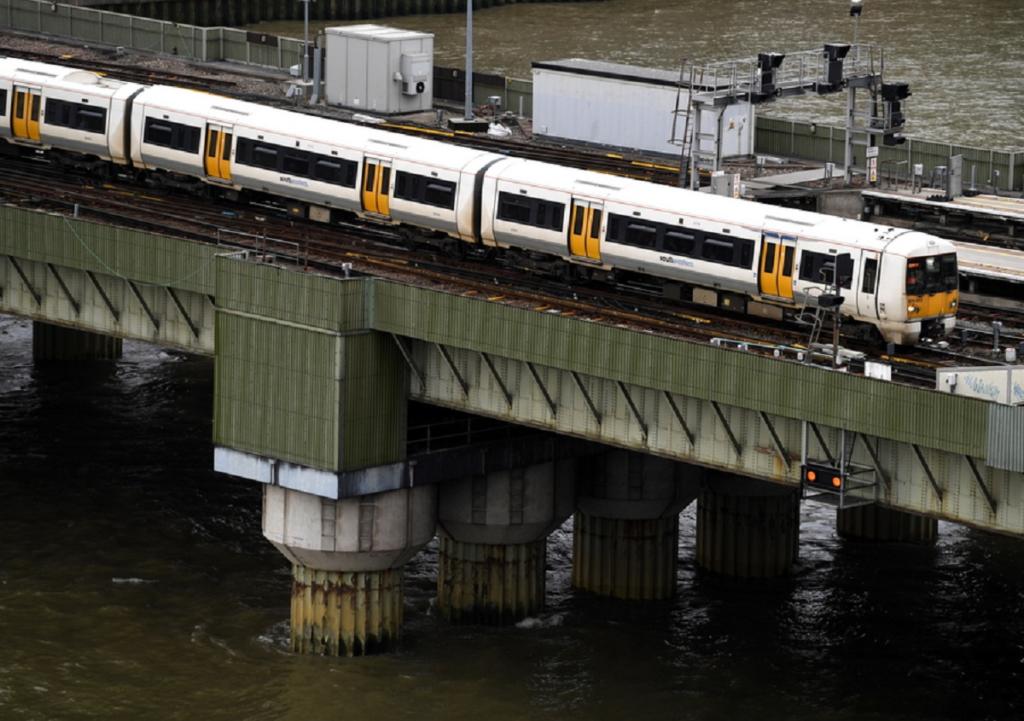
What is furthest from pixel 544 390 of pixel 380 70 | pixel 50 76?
pixel 380 70

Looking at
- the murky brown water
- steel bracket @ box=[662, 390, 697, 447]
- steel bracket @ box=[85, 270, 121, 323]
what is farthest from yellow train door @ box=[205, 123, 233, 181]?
the murky brown water

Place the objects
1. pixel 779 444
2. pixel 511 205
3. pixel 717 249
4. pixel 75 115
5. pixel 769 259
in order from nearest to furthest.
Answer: pixel 779 444
pixel 769 259
pixel 717 249
pixel 511 205
pixel 75 115

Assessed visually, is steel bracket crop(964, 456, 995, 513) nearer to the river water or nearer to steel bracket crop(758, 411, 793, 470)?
steel bracket crop(758, 411, 793, 470)

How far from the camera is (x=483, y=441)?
60.6 m

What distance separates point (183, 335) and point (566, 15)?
9365cm

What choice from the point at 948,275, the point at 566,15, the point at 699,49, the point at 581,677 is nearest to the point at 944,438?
the point at 948,275

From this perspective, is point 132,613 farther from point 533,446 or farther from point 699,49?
point 699,49

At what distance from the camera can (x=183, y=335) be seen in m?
63.0

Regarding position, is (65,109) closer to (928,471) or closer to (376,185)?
(376,185)

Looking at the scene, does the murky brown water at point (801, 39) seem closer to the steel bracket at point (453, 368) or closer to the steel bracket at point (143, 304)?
the steel bracket at point (143, 304)

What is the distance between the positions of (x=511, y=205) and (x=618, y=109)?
15178mm

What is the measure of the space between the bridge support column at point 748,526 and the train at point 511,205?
733cm

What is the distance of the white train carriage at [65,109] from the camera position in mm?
73250

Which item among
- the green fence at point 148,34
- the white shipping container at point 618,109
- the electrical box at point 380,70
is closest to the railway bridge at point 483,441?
the white shipping container at point 618,109
